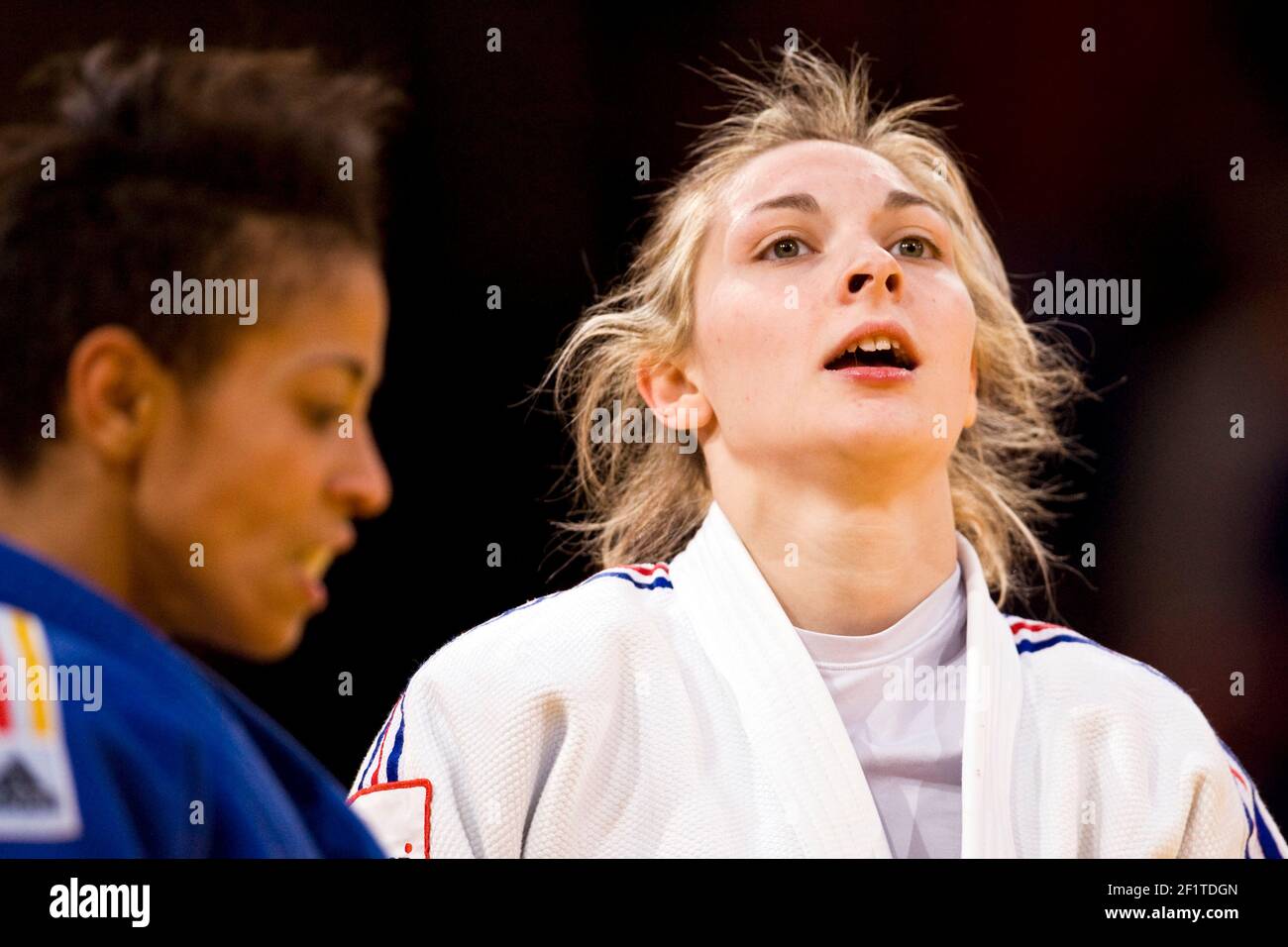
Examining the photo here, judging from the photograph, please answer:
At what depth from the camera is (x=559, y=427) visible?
2.03 metres

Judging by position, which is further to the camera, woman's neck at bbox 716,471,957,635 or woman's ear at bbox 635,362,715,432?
woman's ear at bbox 635,362,715,432

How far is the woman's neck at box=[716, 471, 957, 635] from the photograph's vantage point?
1.95 metres

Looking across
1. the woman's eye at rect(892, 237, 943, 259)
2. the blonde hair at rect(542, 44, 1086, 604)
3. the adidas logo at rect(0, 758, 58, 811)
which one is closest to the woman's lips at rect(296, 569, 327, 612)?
the adidas logo at rect(0, 758, 58, 811)

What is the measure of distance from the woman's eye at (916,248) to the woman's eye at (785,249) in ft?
0.45

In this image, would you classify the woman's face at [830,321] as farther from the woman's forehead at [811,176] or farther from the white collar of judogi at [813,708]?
the white collar of judogi at [813,708]

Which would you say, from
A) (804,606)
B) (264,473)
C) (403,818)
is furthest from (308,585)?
(804,606)

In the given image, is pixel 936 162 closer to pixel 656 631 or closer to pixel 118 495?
pixel 656 631

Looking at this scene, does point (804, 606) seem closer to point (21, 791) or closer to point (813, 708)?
point (813, 708)

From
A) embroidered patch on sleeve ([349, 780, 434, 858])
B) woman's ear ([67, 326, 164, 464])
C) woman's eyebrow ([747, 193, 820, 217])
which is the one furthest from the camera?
woman's eyebrow ([747, 193, 820, 217])

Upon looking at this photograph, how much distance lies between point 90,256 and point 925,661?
3.93 ft

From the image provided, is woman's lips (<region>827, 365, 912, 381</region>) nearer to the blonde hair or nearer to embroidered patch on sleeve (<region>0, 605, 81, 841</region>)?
the blonde hair

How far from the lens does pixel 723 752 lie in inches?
70.3

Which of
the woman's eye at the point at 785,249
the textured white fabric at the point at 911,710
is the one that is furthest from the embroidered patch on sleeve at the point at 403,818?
the woman's eye at the point at 785,249

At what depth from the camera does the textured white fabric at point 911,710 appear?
1807mm
